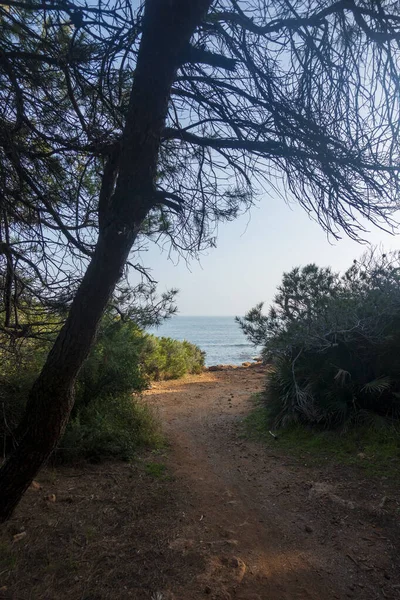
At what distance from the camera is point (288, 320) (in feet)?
27.5

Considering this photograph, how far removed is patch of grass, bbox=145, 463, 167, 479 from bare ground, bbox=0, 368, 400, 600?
27 millimetres

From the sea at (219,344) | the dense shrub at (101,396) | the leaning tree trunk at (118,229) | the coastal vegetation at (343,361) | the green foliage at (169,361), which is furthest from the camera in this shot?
the sea at (219,344)

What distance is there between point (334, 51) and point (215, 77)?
3.63ft

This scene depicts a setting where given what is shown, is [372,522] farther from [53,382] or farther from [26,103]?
[26,103]

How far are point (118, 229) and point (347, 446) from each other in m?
4.75

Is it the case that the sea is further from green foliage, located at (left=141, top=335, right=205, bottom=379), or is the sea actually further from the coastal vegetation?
the coastal vegetation

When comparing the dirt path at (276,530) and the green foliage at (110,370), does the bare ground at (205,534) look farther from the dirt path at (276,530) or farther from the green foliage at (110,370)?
the green foliage at (110,370)

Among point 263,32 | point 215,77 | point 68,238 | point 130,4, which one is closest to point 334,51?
point 263,32

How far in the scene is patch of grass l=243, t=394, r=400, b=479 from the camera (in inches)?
210

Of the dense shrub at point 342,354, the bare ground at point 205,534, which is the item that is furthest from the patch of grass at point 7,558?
the dense shrub at point 342,354

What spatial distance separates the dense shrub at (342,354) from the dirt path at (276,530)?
4.11ft

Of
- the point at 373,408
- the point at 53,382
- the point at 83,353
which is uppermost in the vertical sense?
the point at 83,353

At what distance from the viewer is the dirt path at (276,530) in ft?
10.1

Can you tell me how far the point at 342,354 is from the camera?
23.4 ft
